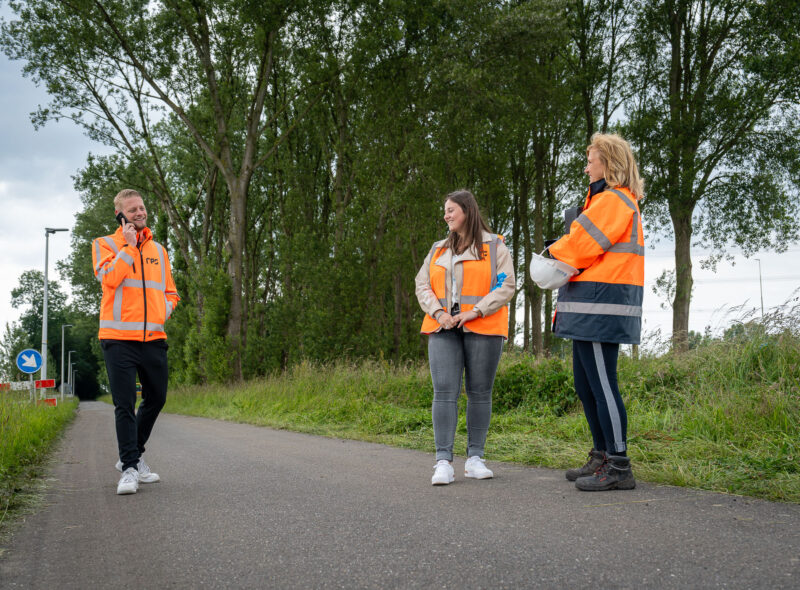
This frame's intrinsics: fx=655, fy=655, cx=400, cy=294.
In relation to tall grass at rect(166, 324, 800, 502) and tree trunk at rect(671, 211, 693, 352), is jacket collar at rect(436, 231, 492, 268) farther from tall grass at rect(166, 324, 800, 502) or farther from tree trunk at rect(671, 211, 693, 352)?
tree trunk at rect(671, 211, 693, 352)

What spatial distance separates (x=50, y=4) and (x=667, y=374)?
19.8 metres

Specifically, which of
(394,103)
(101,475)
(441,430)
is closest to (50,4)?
(394,103)

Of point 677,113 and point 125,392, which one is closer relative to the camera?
point 125,392

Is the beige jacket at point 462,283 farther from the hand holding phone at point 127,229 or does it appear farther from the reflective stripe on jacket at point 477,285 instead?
the hand holding phone at point 127,229

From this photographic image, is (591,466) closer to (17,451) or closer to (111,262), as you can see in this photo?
(111,262)

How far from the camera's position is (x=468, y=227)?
193 inches

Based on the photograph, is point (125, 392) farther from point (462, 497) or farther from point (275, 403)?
point (275, 403)

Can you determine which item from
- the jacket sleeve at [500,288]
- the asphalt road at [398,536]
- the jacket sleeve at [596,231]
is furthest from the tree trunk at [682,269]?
the asphalt road at [398,536]

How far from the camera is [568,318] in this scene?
416 cm

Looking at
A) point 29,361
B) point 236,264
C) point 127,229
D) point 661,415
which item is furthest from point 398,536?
point 29,361

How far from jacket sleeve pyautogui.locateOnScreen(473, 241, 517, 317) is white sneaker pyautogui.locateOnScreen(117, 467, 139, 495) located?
2.62m

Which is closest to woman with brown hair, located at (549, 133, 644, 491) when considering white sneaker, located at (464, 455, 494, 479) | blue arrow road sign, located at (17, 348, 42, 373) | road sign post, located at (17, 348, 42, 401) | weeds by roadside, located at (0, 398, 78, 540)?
white sneaker, located at (464, 455, 494, 479)

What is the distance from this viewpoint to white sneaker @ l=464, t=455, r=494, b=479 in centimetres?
454

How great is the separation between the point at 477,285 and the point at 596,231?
1039mm
